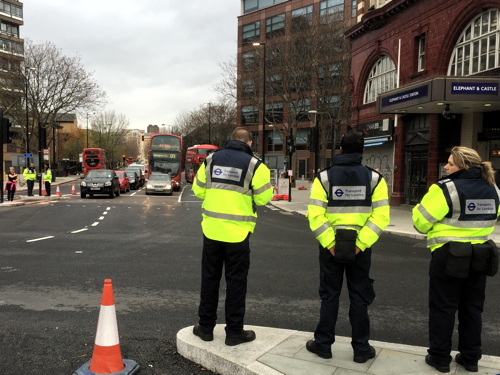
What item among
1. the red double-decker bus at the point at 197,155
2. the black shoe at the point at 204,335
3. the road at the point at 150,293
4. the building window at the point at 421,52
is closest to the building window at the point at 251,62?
the red double-decker bus at the point at 197,155

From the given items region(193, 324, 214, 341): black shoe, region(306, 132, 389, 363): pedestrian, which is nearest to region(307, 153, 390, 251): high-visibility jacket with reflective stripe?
region(306, 132, 389, 363): pedestrian

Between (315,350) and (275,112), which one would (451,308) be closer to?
(315,350)

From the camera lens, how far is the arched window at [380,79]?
20.5 meters

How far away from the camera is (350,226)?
347 cm

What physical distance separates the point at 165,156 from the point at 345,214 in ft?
106

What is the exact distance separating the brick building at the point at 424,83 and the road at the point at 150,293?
6193mm

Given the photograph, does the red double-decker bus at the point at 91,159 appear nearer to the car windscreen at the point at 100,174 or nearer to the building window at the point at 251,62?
the building window at the point at 251,62

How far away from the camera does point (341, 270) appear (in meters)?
3.52

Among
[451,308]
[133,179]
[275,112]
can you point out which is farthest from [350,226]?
[275,112]

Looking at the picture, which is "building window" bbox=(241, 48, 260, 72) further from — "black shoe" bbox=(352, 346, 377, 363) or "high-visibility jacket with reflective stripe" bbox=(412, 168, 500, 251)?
"black shoe" bbox=(352, 346, 377, 363)

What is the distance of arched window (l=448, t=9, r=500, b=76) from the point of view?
574 inches

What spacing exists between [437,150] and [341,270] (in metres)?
15.2

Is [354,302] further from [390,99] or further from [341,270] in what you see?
[390,99]

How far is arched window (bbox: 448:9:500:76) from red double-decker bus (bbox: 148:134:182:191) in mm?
22564
